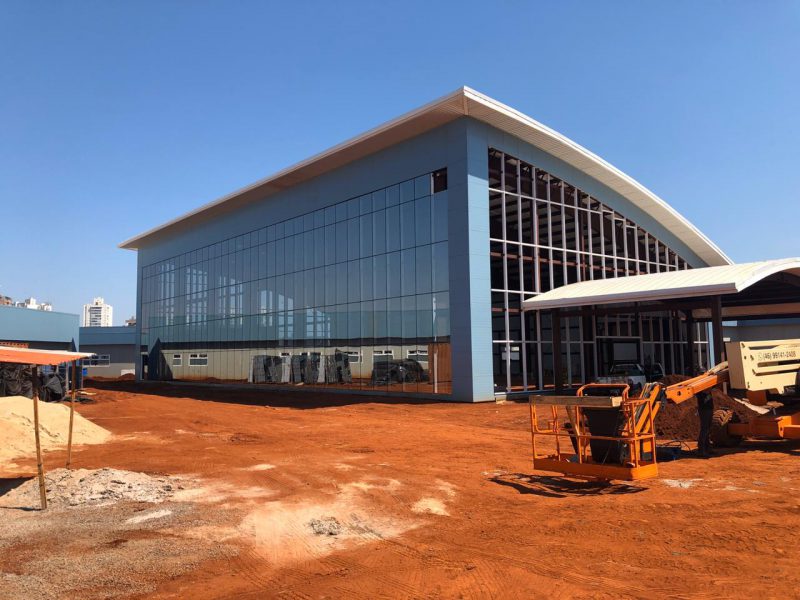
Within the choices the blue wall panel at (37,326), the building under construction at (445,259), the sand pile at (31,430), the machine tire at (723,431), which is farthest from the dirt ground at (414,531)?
the blue wall panel at (37,326)

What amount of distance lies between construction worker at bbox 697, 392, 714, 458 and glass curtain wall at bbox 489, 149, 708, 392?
48.5 ft

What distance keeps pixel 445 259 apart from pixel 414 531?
20971 millimetres

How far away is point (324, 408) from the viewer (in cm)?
2681

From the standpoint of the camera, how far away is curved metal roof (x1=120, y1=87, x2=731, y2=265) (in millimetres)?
27234

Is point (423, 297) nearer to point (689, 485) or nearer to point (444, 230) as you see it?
point (444, 230)

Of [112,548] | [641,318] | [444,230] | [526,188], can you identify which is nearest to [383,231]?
[444,230]

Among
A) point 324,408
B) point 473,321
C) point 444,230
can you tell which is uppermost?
point 444,230

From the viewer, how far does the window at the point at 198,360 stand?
158 ft

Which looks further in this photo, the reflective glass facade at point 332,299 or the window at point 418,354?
the reflective glass facade at point 332,299

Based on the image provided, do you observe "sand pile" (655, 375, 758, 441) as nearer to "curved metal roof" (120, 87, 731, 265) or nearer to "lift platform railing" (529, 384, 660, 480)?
"lift platform railing" (529, 384, 660, 480)

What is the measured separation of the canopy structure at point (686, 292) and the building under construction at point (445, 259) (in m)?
1.38

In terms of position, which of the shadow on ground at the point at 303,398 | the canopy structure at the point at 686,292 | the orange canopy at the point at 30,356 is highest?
the canopy structure at the point at 686,292

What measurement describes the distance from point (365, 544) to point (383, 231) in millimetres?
25214

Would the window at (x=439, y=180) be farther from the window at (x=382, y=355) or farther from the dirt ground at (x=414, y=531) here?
the dirt ground at (x=414, y=531)
